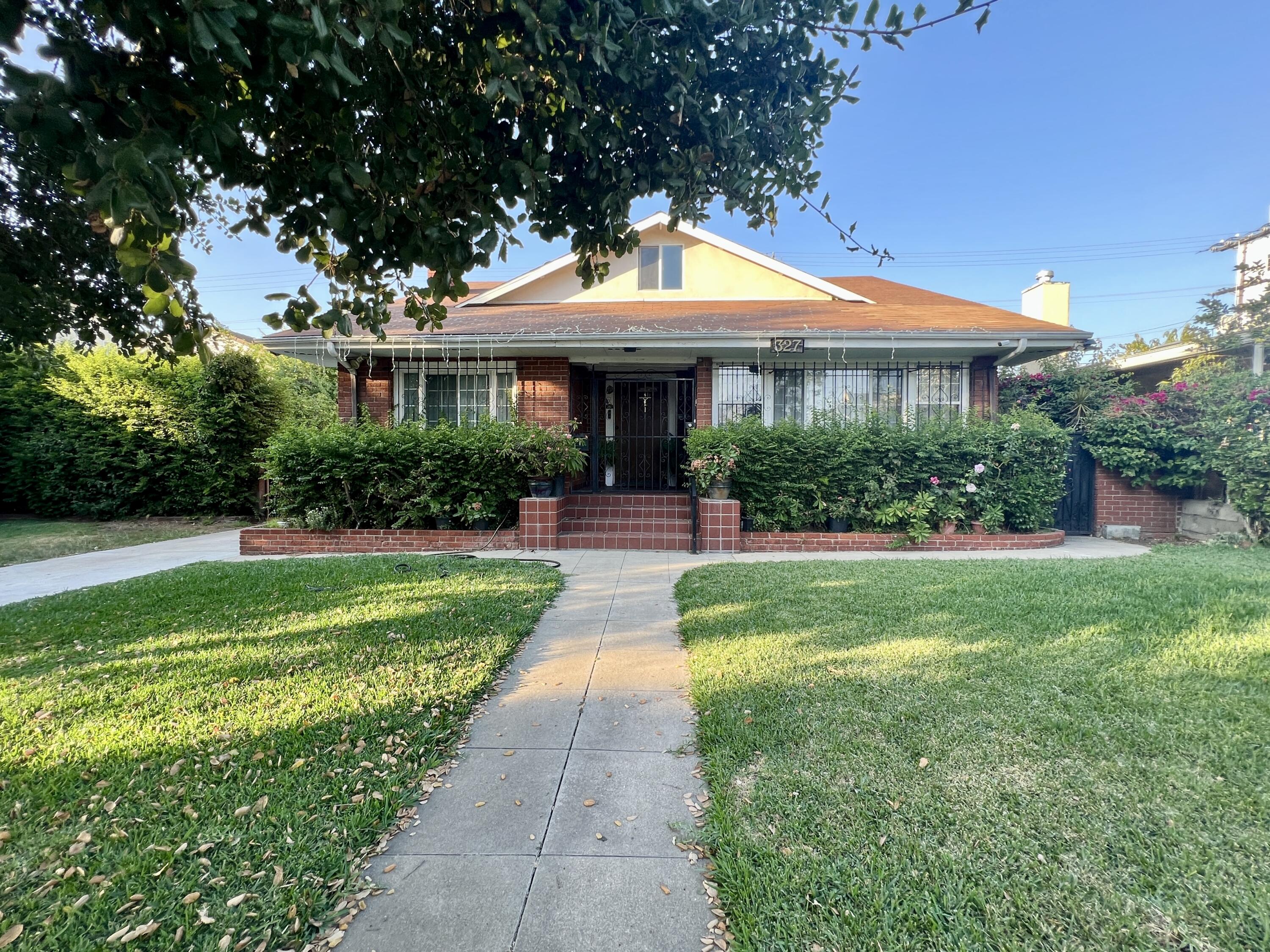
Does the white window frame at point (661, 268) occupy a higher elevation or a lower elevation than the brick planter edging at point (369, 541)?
higher

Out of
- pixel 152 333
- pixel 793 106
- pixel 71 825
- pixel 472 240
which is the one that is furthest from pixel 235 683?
pixel 793 106

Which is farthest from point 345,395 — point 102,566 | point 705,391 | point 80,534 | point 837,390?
point 837,390

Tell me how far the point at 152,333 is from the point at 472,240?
3716 millimetres

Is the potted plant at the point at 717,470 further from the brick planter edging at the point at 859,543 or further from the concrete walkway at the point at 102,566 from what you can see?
the concrete walkway at the point at 102,566

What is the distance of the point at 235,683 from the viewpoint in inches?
129

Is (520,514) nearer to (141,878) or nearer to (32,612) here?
(32,612)

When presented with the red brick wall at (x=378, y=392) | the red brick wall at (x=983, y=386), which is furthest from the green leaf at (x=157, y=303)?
the red brick wall at (x=983, y=386)

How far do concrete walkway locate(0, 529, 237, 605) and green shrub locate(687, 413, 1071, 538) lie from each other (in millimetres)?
7368

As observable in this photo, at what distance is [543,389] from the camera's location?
987 centimetres

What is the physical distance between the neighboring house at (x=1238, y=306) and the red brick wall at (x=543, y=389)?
10.4 metres

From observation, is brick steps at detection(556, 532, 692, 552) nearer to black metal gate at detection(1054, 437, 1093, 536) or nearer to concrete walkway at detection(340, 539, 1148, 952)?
concrete walkway at detection(340, 539, 1148, 952)

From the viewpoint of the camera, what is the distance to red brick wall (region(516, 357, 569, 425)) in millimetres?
9789

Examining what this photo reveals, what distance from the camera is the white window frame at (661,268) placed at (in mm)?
11344

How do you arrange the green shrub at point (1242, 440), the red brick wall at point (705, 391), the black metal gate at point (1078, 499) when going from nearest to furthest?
the green shrub at point (1242, 440) < the black metal gate at point (1078, 499) < the red brick wall at point (705, 391)
